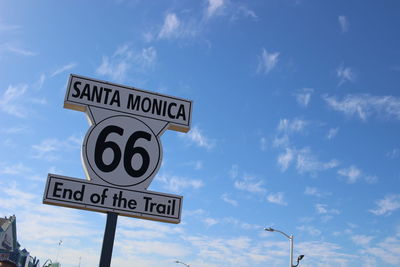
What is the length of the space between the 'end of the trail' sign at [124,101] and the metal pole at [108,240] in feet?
4.28

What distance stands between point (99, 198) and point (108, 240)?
485 millimetres

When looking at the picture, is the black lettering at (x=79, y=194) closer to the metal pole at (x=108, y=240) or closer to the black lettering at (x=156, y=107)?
the metal pole at (x=108, y=240)

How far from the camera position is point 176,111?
5.28m

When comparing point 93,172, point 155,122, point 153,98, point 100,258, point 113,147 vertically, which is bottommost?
point 100,258

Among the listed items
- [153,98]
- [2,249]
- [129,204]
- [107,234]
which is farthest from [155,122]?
[2,249]

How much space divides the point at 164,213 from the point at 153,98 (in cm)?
148

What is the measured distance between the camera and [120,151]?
4727 millimetres

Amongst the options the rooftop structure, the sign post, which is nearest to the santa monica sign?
the sign post

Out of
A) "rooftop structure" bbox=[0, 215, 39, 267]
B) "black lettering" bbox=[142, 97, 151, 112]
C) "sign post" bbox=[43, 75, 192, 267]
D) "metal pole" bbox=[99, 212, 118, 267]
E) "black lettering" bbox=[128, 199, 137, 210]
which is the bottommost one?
"metal pole" bbox=[99, 212, 118, 267]

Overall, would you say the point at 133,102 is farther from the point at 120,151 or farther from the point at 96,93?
the point at 120,151

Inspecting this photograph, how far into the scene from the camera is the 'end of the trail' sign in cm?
498

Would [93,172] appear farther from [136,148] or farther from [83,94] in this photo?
[83,94]

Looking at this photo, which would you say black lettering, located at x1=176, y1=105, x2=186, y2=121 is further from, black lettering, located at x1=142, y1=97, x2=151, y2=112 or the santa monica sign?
black lettering, located at x1=142, y1=97, x2=151, y2=112

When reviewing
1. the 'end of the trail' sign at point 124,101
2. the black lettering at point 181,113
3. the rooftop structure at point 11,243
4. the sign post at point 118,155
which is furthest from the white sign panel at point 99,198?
the rooftop structure at point 11,243
